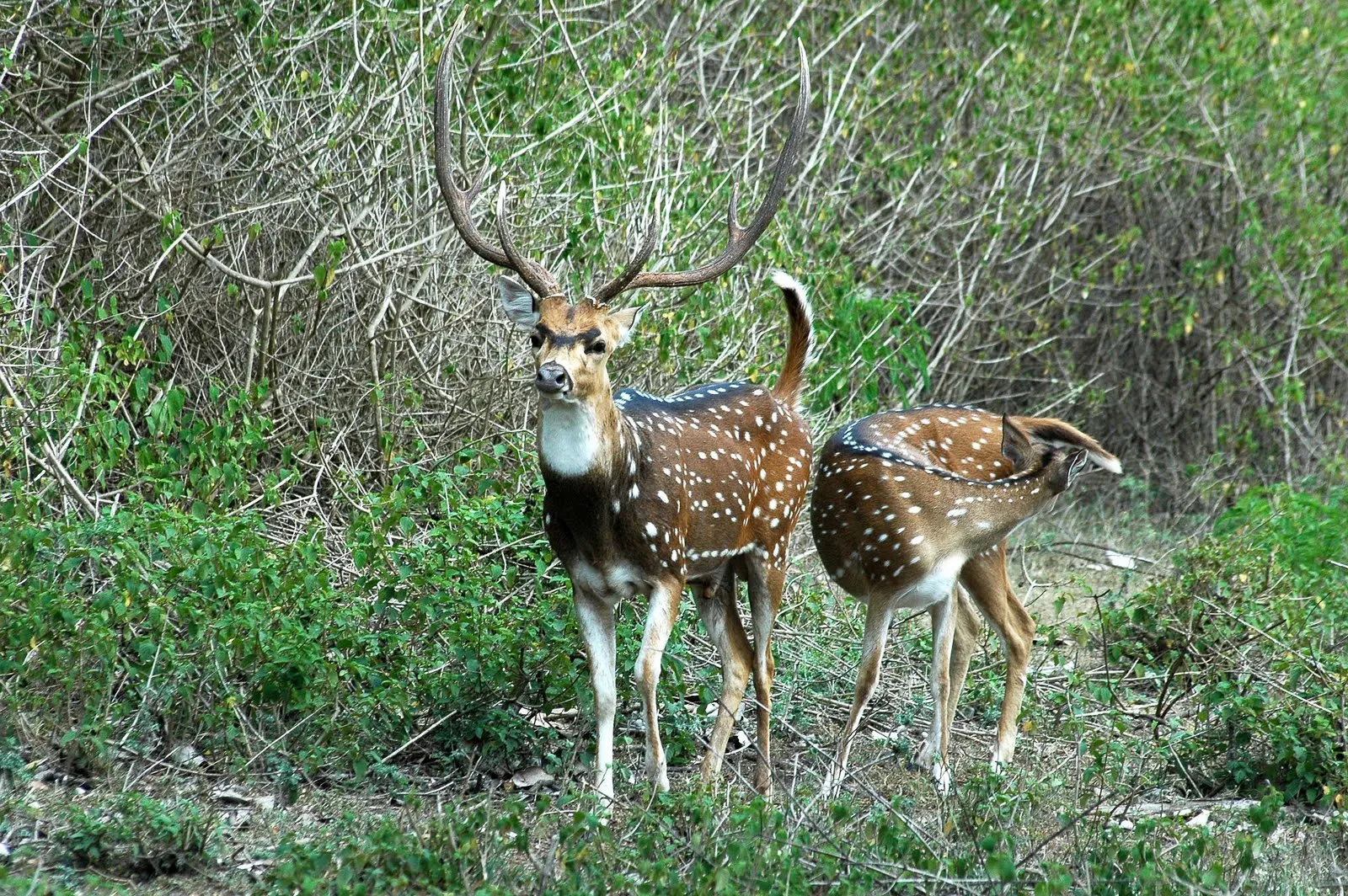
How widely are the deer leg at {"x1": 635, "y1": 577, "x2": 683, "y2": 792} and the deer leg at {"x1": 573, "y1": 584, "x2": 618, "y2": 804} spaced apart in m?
0.12

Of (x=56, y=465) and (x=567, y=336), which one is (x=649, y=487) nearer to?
(x=567, y=336)

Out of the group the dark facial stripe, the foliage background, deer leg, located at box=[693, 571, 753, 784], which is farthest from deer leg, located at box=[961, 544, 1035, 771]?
the dark facial stripe

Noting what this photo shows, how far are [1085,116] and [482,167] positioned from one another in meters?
5.62

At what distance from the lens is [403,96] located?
26.3 feet

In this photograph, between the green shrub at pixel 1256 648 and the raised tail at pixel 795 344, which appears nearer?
the green shrub at pixel 1256 648

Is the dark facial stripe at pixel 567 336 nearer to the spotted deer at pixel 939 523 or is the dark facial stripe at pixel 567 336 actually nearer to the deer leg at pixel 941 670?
the spotted deer at pixel 939 523

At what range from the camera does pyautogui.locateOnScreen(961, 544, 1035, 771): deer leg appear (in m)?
6.90

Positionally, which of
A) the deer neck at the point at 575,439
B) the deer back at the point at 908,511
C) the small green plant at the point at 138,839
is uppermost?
the deer neck at the point at 575,439

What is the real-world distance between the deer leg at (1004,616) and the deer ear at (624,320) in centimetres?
196

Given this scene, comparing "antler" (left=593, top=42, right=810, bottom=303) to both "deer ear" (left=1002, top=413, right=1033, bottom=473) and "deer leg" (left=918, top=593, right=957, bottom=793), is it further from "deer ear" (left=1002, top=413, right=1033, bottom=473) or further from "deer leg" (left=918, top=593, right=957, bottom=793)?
"deer leg" (left=918, top=593, right=957, bottom=793)

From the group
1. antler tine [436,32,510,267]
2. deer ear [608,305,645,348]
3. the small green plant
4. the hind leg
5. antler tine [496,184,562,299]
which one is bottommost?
the hind leg

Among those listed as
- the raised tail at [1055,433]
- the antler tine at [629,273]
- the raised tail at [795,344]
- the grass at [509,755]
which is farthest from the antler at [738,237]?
the raised tail at [1055,433]

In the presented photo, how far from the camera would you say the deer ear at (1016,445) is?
686 centimetres

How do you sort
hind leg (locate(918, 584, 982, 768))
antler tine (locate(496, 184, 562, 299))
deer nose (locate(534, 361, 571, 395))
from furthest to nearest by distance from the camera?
1. hind leg (locate(918, 584, 982, 768))
2. antler tine (locate(496, 184, 562, 299))
3. deer nose (locate(534, 361, 571, 395))
